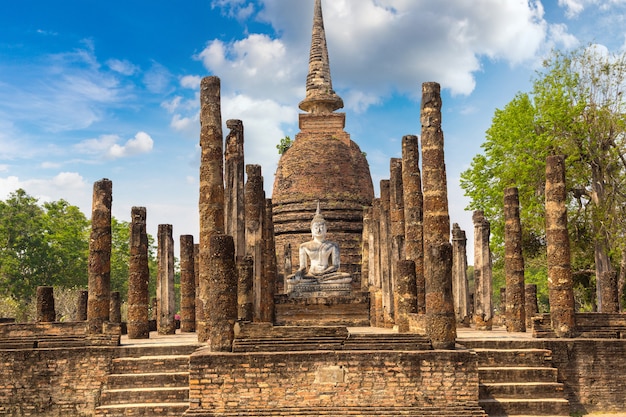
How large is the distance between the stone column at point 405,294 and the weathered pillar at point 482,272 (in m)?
5.43

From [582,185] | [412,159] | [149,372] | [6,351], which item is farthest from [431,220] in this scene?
[582,185]

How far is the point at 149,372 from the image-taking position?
1202 cm

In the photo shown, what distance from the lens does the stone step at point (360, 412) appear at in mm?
9945

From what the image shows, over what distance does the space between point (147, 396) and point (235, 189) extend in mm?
5280

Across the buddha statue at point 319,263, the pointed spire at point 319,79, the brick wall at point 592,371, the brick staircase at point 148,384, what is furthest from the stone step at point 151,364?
the pointed spire at point 319,79

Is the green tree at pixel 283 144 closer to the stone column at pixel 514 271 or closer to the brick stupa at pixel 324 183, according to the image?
the brick stupa at pixel 324 183

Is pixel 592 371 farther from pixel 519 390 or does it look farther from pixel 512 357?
pixel 519 390

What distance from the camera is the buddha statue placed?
22.7m

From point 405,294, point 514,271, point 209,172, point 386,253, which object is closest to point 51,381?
point 209,172

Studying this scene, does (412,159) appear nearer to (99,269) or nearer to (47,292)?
(99,269)

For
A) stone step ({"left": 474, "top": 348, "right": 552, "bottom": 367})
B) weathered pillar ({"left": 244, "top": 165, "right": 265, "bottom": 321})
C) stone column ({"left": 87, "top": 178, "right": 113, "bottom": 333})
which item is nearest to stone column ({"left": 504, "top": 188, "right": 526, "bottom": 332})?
stone step ({"left": 474, "top": 348, "right": 552, "bottom": 367})

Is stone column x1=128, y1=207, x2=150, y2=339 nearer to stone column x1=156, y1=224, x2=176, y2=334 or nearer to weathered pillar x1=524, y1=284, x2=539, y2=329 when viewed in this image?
stone column x1=156, y1=224, x2=176, y2=334

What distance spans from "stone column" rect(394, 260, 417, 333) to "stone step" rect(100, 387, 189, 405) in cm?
423

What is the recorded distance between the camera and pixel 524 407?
1102 cm
